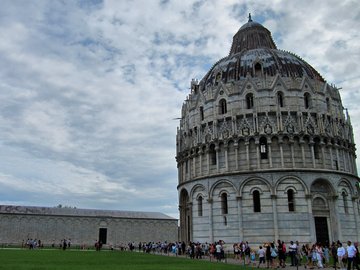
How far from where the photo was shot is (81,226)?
68000mm

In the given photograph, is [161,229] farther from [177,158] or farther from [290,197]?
[290,197]

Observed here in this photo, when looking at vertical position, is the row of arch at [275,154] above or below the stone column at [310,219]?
above

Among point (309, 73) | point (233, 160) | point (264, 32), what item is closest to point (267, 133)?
point (233, 160)

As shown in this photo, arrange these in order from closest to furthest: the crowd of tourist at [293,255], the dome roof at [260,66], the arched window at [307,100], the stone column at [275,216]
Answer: the crowd of tourist at [293,255] → the stone column at [275,216] → the arched window at [307,100] → the dome roof at [260,66]

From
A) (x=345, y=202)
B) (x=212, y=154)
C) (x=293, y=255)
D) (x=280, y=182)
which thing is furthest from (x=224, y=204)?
(x=293, y=255)

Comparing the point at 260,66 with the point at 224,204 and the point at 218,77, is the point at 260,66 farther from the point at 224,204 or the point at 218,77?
the point at 224,204

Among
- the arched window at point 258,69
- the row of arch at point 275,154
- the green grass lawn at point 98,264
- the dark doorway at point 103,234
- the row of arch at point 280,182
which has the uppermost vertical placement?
the arched window at point 258,69

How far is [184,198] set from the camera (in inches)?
1876

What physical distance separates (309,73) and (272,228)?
2003 centimetres

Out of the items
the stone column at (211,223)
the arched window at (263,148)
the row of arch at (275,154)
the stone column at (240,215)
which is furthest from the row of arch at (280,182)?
the arched window at (263,148)

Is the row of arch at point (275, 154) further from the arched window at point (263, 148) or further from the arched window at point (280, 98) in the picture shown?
the arched window at point (280, 98)

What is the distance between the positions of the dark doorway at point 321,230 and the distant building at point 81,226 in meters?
40.4

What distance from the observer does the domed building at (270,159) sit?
37781 millimetres

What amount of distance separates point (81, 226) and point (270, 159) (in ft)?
140
